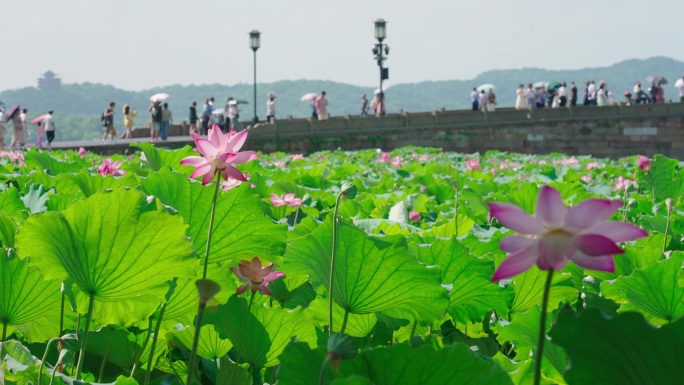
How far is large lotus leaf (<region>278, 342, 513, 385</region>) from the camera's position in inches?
28.5

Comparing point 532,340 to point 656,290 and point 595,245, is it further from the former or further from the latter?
point 595,245

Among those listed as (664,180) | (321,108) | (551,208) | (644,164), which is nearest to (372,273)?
(551,208)

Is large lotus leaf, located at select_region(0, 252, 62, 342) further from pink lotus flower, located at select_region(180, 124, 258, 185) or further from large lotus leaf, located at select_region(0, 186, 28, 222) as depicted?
large lotus leaf, located at select_region(0, 186, 28, 222)

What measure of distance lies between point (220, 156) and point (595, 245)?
22.8 inches

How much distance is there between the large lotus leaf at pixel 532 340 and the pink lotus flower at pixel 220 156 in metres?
0.37

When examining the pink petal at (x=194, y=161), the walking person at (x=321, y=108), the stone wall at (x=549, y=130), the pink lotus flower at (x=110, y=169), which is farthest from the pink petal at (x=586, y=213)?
the walking person at (x=321, y=108)

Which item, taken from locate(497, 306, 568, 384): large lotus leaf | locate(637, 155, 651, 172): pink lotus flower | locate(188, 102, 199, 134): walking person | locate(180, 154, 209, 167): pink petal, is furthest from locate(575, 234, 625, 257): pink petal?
locate(188, 102, 199, 134): walking person

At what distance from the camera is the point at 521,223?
65 cm

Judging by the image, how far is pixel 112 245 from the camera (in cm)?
101

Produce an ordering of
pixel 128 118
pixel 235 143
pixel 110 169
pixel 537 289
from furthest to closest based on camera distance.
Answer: pixel 128 118 < pixel 110 169 < pixel 537 289 < pixel 235 143

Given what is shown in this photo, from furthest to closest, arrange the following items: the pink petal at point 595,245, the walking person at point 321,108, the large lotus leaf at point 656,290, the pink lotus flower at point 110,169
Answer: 1. the walking person at point 321,108
2. the pink lotus flower at point 110,169
3. the large lotus leaf at point 656,290
4. the pink petal at point 595,245

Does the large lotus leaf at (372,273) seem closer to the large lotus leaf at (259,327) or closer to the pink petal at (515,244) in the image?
the large lotus leaf at (259,327)

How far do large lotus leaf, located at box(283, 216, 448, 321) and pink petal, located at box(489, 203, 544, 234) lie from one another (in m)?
0.43

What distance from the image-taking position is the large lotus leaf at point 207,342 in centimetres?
118
